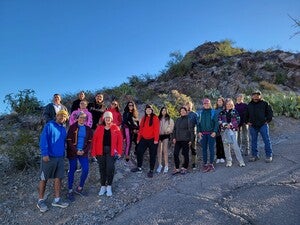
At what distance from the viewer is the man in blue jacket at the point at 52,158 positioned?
26.1 ft

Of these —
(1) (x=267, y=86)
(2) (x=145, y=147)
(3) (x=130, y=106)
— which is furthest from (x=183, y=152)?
(1) (x=267, y=86)

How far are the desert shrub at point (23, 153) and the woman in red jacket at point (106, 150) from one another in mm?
2580

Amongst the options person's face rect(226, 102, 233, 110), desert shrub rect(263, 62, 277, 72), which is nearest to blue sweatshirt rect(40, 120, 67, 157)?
person's face rect(226, 102, 233, 110)

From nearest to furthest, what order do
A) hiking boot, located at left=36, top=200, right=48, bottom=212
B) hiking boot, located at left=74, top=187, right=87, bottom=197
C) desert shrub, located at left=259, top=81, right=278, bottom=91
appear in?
hiking boot, located at left=36, top=200, right=48, bottom=212 → hiking boot, located at left=74, top=187, right=87, bottom=197 → desert shrub, located at left=259, top=81, right=278, bottom=91

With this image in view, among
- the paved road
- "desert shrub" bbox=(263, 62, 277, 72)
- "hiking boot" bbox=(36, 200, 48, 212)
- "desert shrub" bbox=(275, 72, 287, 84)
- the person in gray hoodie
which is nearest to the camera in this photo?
the paved road

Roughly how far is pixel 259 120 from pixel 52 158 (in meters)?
5.14

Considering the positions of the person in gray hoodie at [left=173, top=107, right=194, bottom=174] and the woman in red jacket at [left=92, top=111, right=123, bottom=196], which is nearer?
the woman in red jacket at [left=92, top=111, right=123, bottom=196]

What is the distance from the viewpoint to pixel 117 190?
870 cm

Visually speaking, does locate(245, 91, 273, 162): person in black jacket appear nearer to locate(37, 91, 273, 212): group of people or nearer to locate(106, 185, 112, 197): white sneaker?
locate(37, 91, 273, 212): group of people

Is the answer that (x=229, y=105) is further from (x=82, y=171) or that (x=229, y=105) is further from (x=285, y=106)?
(x=285, y=106)

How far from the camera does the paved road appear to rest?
6.77m

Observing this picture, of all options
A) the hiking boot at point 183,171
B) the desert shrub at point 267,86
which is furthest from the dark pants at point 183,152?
the desert shrub at point 267,86

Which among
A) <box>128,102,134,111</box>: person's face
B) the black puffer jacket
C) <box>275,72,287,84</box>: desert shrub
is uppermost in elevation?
<box>275,72,287,84</box>: desert shrub

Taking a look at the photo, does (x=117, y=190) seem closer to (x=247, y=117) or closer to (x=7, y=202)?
(x=7, y=202)
